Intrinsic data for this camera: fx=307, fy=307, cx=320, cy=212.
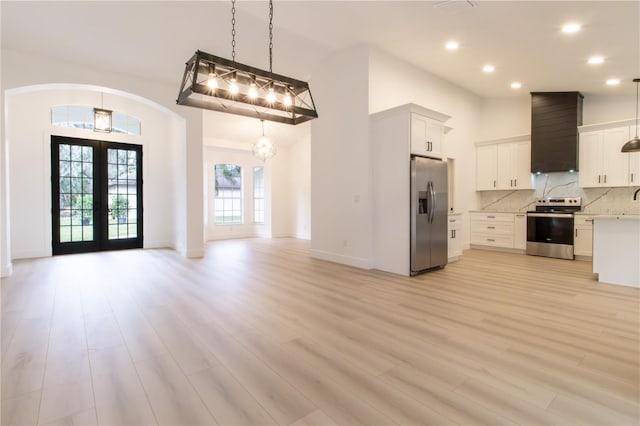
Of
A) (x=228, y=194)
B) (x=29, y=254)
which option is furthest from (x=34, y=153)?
(x=228, y=194)

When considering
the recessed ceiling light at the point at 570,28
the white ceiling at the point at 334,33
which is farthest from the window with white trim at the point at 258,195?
the recessed ceiling light at the point at 570,28

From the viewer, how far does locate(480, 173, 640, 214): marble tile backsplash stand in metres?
5.95

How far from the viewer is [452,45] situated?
4.98 meters

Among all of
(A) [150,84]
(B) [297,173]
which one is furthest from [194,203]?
(B) [297,173]

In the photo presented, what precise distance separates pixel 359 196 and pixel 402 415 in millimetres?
3945

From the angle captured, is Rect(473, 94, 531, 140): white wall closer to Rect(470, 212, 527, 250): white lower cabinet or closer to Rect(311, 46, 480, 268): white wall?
Rect(311, 46, 480, 268): white wall

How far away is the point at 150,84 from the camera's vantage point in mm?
5762

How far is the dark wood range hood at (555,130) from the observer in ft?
20.3

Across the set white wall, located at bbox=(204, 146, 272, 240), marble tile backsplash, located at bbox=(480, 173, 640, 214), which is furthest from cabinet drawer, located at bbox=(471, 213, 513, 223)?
white wall, located at bbox=(204, 146, 272, 240)

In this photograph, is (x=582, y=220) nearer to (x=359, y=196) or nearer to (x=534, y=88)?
(x=534, y=88)

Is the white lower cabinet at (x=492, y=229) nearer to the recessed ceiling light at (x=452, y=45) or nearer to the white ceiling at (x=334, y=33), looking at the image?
the white ceiling at (x=334, y=33)

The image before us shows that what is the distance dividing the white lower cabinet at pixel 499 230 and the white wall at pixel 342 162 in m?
3.68

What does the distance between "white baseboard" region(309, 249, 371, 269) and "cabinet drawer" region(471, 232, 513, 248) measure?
374 centimetres

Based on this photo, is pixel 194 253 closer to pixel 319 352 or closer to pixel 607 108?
pixel 319 352
